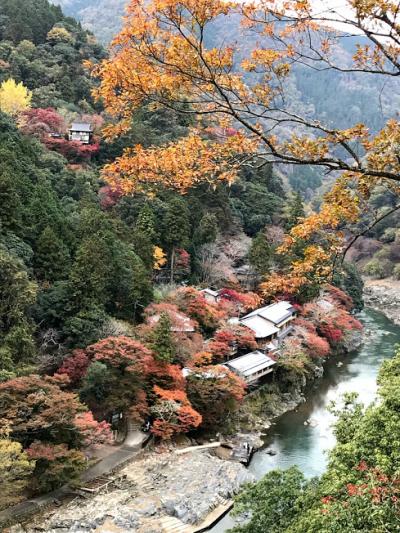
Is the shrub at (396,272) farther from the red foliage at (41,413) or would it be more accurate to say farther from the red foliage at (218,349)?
the red foliage at (41,413)

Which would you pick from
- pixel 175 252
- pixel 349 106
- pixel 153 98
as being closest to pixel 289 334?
pixel 175 252

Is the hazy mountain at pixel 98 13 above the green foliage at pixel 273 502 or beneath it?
above

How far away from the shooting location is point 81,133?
32156 millimetres

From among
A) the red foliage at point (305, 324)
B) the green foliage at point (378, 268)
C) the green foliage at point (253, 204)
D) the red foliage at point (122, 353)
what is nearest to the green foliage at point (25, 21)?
the green foliage at point (253, 204)

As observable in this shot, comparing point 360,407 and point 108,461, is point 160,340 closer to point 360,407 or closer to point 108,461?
point 108,461

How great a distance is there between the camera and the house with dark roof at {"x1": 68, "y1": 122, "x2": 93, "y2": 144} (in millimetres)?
31922

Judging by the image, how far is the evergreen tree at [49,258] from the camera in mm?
19312

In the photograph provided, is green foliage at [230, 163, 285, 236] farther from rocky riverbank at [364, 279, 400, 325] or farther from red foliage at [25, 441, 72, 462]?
red foliage at [25, 441, 72, 462]

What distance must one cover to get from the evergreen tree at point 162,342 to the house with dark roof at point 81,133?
17855 millimetres

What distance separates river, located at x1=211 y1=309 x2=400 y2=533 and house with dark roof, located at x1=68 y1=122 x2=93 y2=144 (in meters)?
20.2

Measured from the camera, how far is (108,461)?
16328 mm

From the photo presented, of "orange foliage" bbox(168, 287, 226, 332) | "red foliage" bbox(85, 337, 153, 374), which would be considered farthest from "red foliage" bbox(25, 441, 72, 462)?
"orange foliage" bbox(168, 287, 226, 332)

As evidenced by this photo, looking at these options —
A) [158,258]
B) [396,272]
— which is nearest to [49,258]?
[158,258]

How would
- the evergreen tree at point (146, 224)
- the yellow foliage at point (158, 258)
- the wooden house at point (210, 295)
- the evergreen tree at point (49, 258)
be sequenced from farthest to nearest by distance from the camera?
1. the wooden house at point (210, 295)
2. the evergreen tree at point (146, 224)
3. the yellow foliage at point (158, 258)
4. the evergreen tree at point (49, 258)
